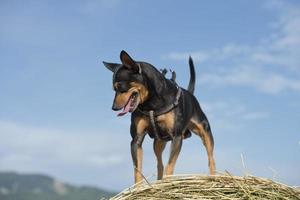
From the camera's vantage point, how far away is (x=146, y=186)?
8508 millimetres

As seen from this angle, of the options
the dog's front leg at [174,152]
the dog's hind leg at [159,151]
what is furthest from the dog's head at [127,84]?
the dog's hind leg at [159,151]

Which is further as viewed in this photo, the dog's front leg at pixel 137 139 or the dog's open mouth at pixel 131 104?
the dog's front leg at pixel 137 139

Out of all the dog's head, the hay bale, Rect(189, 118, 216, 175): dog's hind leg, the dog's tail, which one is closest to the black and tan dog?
the dog's head

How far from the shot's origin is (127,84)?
32.5ft

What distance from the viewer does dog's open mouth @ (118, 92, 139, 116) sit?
996 centimetres

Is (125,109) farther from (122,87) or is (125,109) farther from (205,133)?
(205,133)

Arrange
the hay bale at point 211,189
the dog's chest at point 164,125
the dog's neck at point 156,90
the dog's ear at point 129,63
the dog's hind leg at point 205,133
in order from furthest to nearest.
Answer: the dog's hind leg at point 205,133
the dog's chest at point 164,125
the dog's neck at point 156,90
the dog's ear at point 129,63
the hay bale at point 211,189

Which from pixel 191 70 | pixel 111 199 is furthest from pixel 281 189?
pixel 191 70

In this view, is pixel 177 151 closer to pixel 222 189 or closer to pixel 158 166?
pixel 158 166

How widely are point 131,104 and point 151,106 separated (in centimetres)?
58

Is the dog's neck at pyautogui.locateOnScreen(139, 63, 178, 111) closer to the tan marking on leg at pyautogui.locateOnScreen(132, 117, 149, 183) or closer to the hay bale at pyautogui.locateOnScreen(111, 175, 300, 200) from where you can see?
the tan marking on leg at pyautogui.locateOnScreen(132, 117, 149, 183)

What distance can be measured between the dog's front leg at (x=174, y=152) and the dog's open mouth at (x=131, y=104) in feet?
3.47

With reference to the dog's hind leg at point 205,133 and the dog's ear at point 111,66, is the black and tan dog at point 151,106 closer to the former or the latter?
the dog's ear at point 111,66

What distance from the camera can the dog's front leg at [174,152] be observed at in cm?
1062
